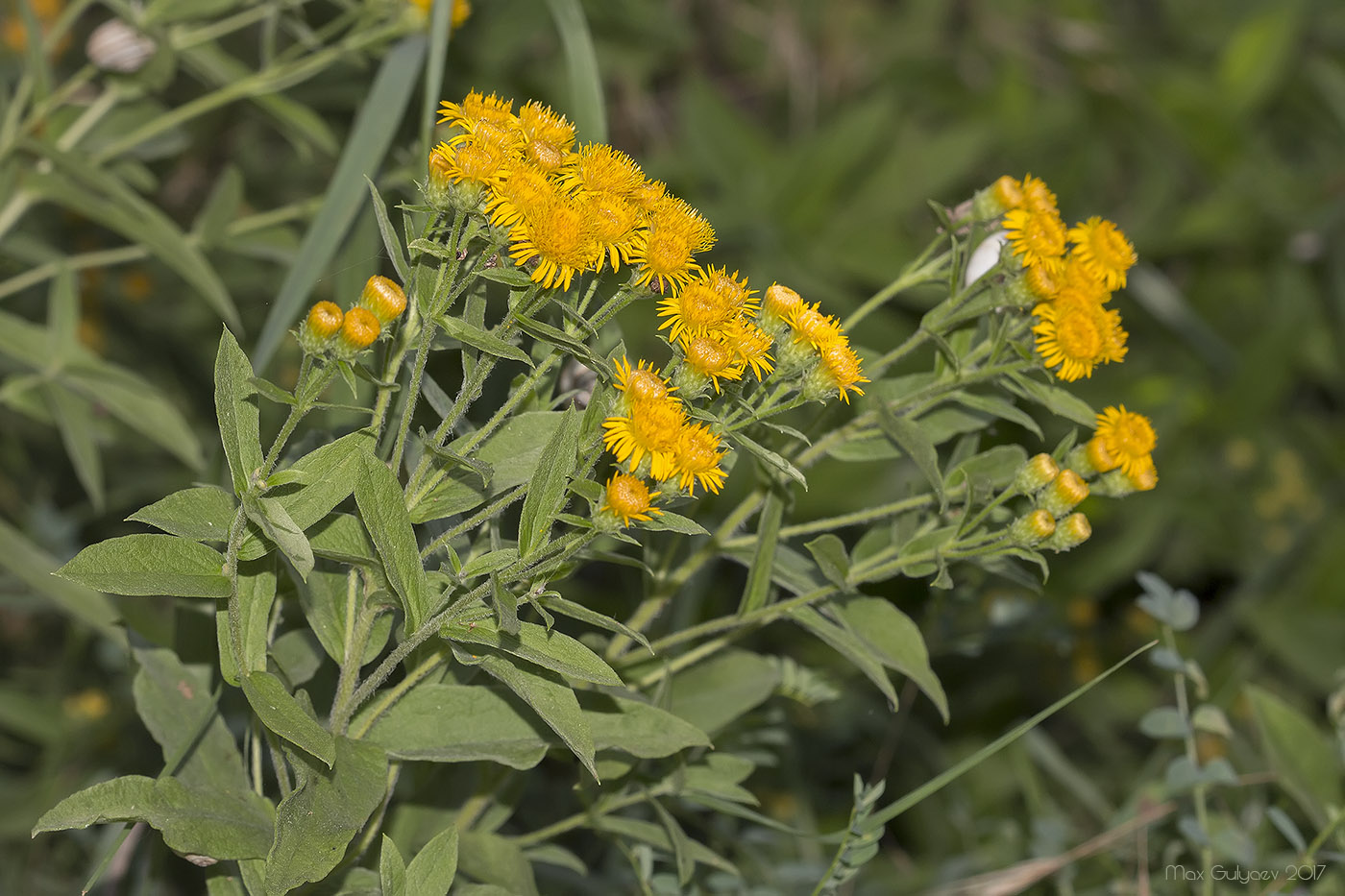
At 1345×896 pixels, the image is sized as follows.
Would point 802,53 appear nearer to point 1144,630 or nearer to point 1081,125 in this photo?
point 1081,125

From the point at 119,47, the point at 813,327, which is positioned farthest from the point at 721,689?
the point at 119,47

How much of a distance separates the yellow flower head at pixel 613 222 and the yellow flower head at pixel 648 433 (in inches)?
4.6

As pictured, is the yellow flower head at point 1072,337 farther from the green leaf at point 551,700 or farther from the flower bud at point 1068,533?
the green leaf at point 551,700

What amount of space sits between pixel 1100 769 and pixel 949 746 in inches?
12.8

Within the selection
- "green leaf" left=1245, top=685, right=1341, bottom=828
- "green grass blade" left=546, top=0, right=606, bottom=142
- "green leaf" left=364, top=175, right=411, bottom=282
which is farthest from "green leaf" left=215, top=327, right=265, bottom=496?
"green leaf" left=1245, top=685, right=1341, bottom=828

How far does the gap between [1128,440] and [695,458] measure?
0.44 m

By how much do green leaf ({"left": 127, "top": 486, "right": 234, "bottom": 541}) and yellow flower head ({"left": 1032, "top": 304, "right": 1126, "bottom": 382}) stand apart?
25.5 inches

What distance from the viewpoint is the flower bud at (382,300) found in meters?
0.82

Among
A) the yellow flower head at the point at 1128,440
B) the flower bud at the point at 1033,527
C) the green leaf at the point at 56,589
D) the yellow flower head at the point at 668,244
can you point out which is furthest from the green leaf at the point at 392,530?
the green leaf at the point at 56,589

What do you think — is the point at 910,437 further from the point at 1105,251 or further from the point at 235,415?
the point at 235,415

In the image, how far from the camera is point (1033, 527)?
99cm

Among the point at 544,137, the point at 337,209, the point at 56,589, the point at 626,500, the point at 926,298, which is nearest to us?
the point at 626,500

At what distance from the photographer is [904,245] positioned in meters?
2.44

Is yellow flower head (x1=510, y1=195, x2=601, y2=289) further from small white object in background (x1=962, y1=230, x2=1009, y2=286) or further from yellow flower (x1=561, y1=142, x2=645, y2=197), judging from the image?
small white object in background (x1=962, y1=230, x2=1009, y2=286)
